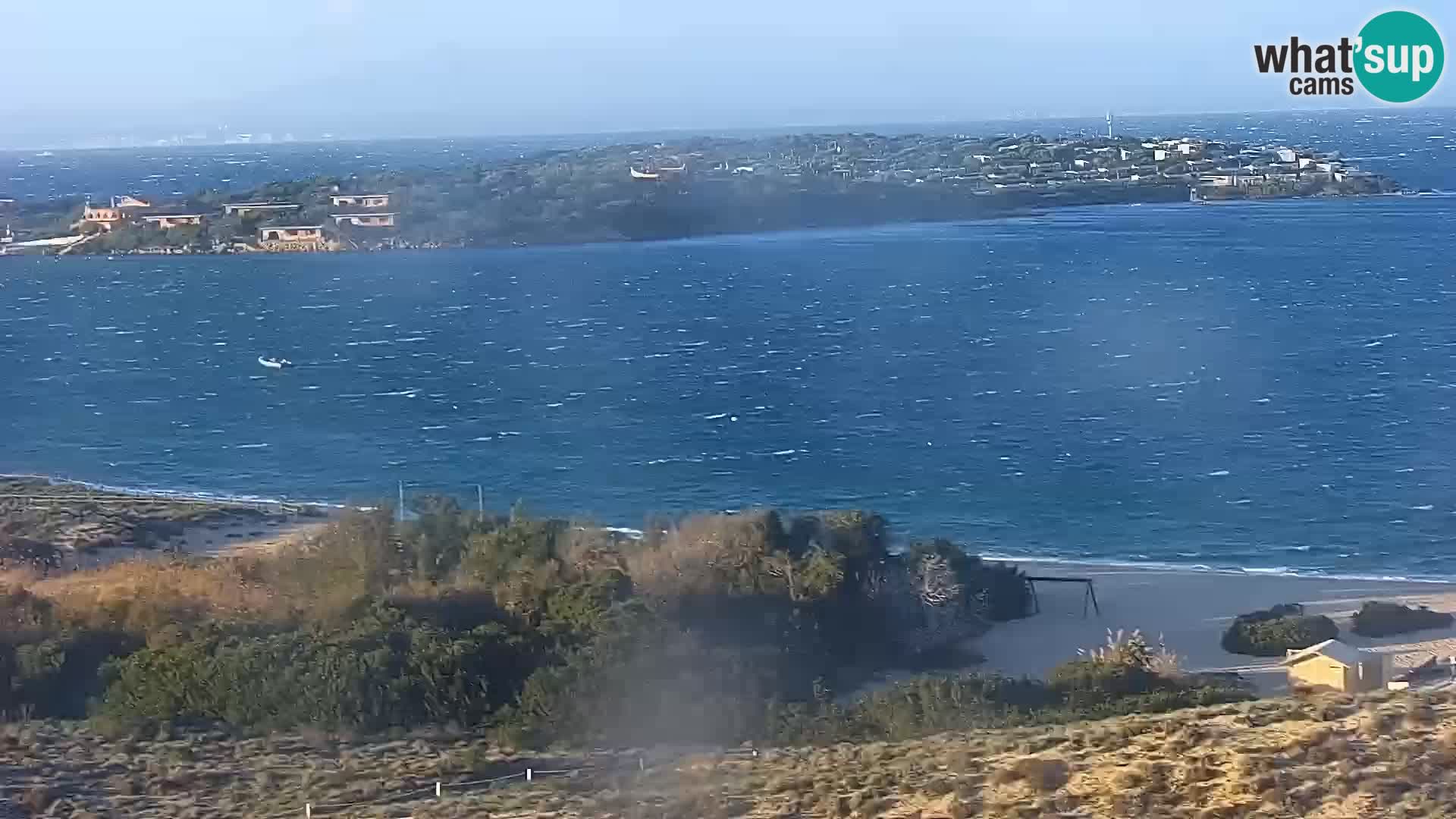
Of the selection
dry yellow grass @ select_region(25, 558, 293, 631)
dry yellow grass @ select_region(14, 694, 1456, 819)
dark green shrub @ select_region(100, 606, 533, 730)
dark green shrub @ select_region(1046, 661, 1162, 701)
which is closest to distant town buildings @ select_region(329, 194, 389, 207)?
dry yellow grass @ select_region(25, 558, 293, 631)

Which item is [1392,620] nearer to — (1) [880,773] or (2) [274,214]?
A: (1) [880,773]

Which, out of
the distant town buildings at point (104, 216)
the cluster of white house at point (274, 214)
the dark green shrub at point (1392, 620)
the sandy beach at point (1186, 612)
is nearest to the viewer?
the sandy beach at point (1186, 612)

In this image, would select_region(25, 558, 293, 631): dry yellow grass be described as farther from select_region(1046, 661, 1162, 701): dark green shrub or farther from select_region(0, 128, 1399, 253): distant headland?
select_region(0, 128, 1399, 253): distant headland

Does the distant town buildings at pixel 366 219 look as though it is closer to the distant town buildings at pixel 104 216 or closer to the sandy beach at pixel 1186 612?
the distant town buildings at pixel 104 216

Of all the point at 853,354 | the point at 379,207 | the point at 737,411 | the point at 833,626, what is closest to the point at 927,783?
the point at 833,626

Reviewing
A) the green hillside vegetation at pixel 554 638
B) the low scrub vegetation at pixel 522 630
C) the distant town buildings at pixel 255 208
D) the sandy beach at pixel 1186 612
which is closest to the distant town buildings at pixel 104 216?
the distant town buildings at pixel 255 208

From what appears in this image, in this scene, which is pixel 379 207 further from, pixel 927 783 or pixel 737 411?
pixel 927 783
